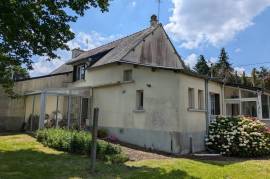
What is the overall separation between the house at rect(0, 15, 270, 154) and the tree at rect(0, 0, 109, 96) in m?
4.95

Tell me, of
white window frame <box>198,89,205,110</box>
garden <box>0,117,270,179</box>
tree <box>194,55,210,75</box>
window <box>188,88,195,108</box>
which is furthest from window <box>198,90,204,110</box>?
tree <box>194,55,210,75</box>

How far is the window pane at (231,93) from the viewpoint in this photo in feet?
66.5

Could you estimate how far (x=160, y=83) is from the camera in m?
15.3

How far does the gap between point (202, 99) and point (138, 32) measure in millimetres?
9566

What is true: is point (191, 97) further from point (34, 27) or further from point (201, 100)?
point (34, 27)

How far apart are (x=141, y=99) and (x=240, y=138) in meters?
6.27

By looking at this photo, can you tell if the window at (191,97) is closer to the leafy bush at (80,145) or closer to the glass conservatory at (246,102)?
the glass conservatory at (246,102)

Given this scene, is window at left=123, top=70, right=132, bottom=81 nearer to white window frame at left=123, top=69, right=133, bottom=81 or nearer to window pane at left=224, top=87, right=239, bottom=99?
white window frame at left=123, top=69, right=133, bottom=81

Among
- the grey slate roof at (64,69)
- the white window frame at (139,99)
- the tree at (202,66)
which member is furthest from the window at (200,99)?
the tree at (202,66)

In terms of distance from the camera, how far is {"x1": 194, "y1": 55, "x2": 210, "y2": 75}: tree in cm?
5934

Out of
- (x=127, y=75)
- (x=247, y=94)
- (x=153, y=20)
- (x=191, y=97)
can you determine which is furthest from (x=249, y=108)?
(x=153, y=20)

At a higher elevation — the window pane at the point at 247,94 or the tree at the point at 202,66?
the tree at the point at 202,66

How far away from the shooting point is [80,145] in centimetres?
1255

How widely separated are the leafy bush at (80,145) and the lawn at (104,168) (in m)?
0.52
